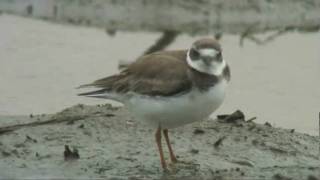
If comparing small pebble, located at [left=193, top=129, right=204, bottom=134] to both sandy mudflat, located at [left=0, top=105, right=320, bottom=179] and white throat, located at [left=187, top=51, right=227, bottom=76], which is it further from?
white throat, located at [left=187, top=51, right=227, bottom=76]

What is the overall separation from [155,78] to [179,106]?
34 cm

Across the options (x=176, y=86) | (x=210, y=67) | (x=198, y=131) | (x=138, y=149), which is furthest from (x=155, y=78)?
(x=198, y=131)

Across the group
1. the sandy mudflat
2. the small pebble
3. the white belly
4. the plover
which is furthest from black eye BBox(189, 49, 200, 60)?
the small pebble

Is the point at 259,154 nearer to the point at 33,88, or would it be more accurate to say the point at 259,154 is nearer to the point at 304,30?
the point at 33,88

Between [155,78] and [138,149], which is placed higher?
[155,78]

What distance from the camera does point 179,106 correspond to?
6.09 m

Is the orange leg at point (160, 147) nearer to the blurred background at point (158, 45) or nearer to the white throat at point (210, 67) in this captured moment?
the white throat at point (210, 67)

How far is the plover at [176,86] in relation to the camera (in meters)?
6.07

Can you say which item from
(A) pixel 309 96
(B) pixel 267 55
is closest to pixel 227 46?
(B) pixel 267 55

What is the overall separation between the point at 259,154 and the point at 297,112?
193 centimetres

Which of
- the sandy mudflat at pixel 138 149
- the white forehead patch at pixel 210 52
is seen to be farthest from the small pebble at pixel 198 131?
the white forehead patch at pixel 210 52

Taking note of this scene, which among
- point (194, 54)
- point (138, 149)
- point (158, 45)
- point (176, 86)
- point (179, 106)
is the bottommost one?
point (138, 149)

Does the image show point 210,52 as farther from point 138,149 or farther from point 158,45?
point 158,45

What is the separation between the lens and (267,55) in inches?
424
